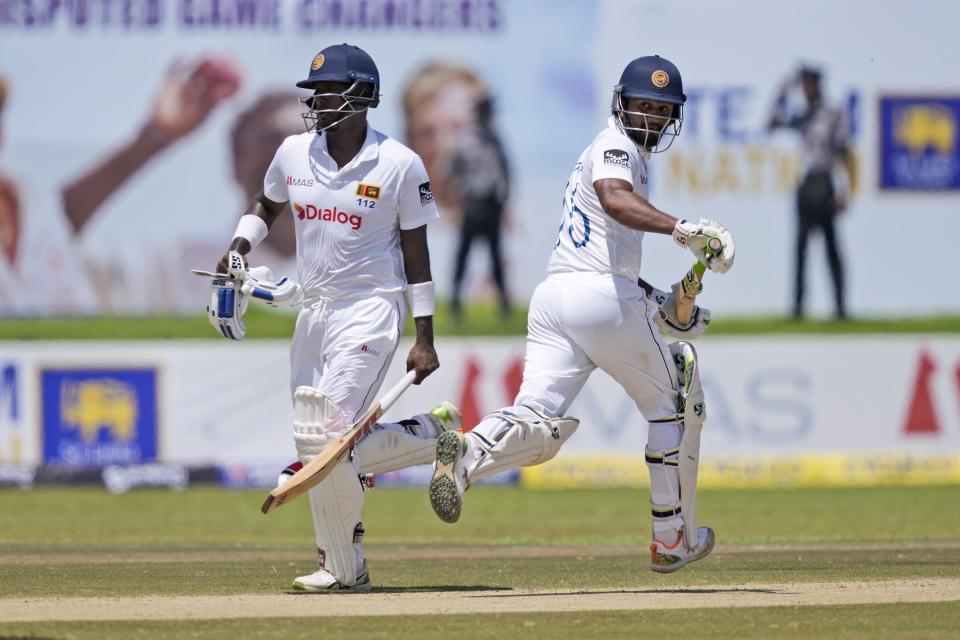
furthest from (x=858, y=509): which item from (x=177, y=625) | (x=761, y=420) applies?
(x=177, y=625)

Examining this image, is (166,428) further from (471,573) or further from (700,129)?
(471,573)

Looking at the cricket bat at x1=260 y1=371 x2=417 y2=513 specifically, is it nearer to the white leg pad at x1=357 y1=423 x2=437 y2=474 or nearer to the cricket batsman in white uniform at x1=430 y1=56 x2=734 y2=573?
the white leg pad at x1=357 y1=423 x2=437 y2=474

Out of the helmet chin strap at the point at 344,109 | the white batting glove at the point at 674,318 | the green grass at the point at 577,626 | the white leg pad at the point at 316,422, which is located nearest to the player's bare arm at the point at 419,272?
the white leg pad at the point at 316,422

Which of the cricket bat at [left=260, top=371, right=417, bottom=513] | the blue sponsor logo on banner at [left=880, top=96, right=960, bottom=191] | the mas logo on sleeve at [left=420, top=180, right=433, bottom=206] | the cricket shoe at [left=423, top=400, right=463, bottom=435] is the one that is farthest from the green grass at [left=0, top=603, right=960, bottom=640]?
the blue sponsor logo on banner at [left=880, top=96, right=960, bottom=191]

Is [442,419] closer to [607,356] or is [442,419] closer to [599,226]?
[607,356]

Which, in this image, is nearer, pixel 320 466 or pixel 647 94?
pixel 320 466

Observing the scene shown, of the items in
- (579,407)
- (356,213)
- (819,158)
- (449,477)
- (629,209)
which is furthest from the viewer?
(819,158)

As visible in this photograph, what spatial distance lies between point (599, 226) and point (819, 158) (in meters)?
12.1

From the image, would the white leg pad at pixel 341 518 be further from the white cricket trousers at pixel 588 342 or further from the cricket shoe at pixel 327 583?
the white cricket trousers at pixel 588 342

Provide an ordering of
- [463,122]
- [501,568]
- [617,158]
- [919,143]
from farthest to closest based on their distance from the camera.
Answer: [919,143], [463,122], [501,568], [617,158]

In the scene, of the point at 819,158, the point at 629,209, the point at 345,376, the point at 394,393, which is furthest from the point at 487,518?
the point at 629,209

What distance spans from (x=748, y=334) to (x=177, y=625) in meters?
12.9

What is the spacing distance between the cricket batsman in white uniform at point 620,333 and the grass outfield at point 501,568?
1.69 ft

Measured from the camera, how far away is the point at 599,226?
7785mm
